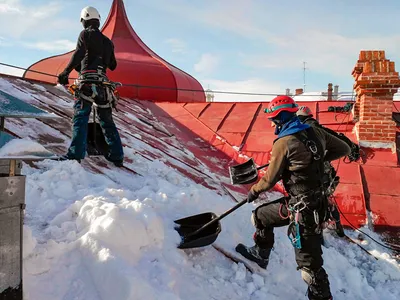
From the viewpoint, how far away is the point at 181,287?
105 inches

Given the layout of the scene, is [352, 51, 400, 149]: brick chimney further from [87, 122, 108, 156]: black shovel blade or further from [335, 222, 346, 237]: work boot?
[87, 122, 108, 156]: black shovel blade

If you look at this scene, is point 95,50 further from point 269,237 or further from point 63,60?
point 63,60

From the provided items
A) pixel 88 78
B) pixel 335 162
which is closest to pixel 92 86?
pixel 88 78

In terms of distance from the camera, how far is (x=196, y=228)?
3398 millimetres

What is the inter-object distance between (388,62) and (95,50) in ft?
16.6

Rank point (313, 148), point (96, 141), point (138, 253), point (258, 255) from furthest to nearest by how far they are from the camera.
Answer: point (96, 141) < point (258, 255) < point (313, 148) < point (138, 253)

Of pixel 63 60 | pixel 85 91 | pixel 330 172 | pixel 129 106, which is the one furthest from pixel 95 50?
pixel 63 60

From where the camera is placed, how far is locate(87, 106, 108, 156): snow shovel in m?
4.69

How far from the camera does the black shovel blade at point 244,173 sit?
3.39 metres

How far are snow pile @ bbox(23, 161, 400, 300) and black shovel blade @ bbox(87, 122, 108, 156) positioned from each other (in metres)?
0.61

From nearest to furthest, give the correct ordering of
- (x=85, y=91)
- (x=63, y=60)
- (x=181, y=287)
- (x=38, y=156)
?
(x=38, y=156), (x=181, y=287), (x=85, y=91), (x=63, y=60)

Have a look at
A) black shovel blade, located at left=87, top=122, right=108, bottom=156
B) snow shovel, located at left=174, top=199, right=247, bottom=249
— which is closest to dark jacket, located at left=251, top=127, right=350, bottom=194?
snow shovel, located at left=174, top=199, right=247, bottom=249

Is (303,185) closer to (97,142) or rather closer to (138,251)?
(138,251)

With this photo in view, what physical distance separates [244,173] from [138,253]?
1.30 m
